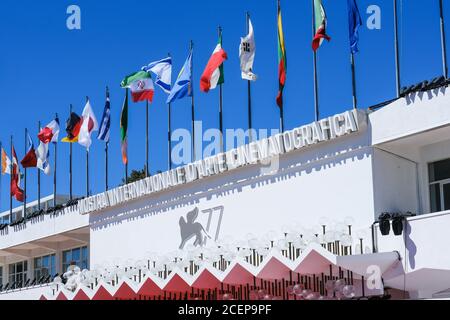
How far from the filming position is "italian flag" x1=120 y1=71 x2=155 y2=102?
103 ft

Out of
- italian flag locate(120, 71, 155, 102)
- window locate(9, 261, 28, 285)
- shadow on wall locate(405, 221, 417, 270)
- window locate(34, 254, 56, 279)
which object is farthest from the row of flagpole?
window locate(9, 261, 28, 285)

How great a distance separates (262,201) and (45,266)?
19.9m

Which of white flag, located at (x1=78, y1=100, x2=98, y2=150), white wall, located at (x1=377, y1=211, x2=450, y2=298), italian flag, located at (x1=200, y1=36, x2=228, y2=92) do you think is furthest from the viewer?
white flag, located at (x1=78, y1=100, x2=98, y2=150)

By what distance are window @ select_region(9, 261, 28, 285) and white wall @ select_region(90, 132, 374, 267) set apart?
42.7ft

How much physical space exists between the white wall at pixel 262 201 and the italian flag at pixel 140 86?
13.0ft

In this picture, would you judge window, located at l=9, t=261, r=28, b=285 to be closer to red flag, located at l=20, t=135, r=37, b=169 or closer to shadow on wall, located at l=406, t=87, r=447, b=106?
red flag, located at l=20, t=135, r=37, b=169

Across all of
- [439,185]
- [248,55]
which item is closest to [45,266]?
[248,55]

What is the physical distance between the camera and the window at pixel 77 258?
3738cm

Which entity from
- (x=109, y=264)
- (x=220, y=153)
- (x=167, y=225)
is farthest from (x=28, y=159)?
(x=220, y=153)

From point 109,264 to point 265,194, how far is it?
28.5 ft

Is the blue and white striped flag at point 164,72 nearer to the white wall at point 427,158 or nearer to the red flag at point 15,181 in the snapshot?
the white wall at point 427,158

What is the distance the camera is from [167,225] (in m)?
28.3

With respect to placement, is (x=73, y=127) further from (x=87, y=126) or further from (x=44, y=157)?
(x=44, y=157)
